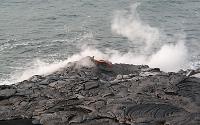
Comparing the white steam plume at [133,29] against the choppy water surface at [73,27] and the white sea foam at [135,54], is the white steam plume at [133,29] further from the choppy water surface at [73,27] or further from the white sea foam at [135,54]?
the choppy water surface at [73,27]

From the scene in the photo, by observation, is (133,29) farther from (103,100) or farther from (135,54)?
(103,100)

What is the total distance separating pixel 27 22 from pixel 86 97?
2935 centimetres

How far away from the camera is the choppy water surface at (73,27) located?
41.7 m

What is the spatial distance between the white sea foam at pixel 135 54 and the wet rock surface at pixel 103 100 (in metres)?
5.91

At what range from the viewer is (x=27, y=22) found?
50719 millimetres

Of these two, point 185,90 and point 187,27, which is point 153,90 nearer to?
point 185,90

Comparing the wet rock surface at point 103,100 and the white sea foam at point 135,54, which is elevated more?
the wet rock surface at point 103,100

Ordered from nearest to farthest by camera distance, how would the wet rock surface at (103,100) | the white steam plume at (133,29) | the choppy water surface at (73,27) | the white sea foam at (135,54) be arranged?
the wet rock surface at (103,100) < the white sea foam at (135,54) < the choppy water surface at (73,27) < the white steam plume at (133,29)

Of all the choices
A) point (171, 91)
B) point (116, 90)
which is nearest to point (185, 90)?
point (171, 91)

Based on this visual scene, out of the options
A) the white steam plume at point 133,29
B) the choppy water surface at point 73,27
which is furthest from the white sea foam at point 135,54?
the choppy water surface at point 73,27

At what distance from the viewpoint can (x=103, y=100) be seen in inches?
896

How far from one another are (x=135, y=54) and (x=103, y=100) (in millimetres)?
19910

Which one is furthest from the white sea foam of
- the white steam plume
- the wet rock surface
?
the wet rock surface

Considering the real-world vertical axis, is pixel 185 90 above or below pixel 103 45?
above
